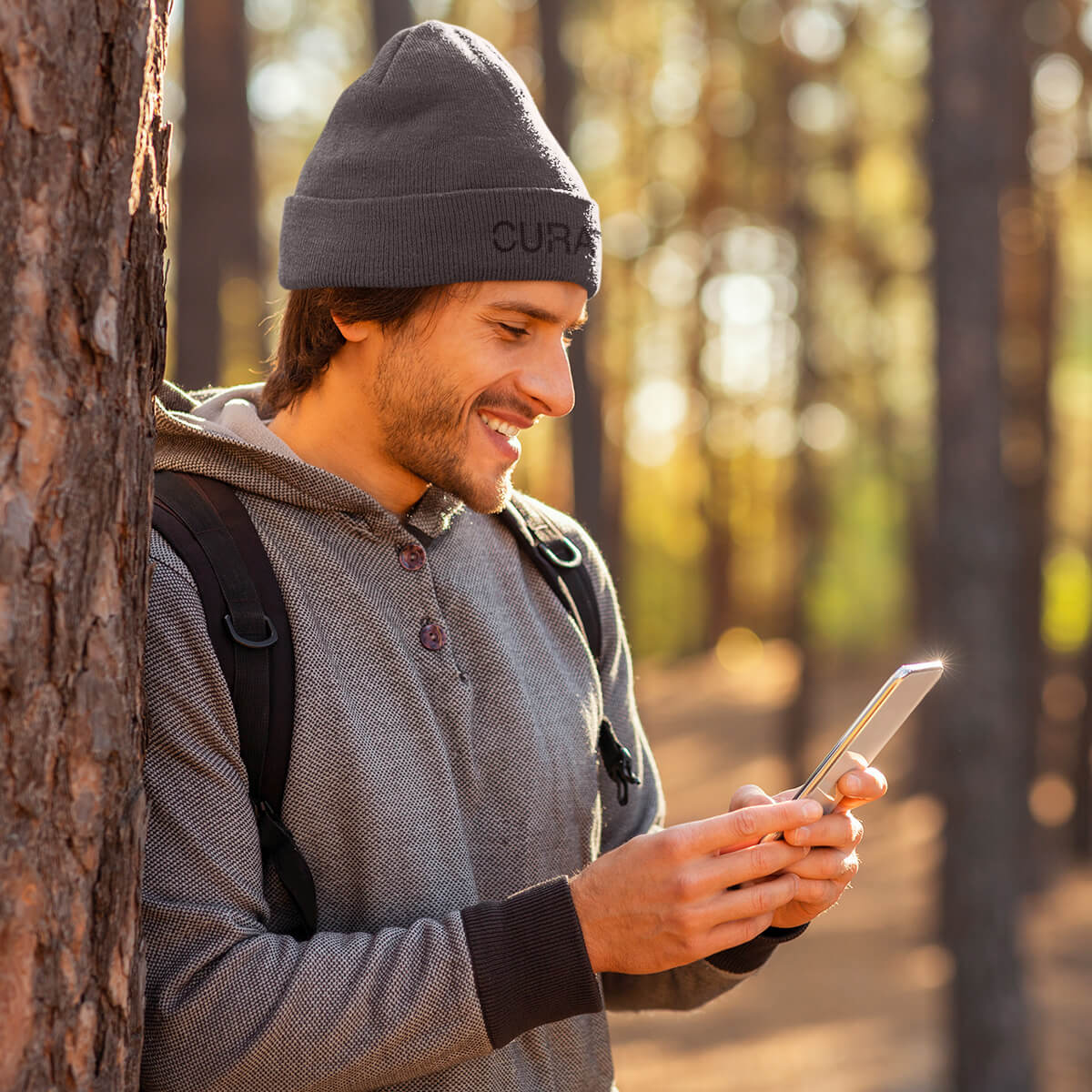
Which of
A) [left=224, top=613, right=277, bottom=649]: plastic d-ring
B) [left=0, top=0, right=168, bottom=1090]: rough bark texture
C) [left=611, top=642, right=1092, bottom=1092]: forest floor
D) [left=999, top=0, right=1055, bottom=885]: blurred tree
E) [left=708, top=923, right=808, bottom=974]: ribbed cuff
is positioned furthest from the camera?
[left=999, top=0, right=1055, bottom=885]: blurred tree

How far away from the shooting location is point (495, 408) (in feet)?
7.56

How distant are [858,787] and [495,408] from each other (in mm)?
848

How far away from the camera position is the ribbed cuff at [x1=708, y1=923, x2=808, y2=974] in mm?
2385

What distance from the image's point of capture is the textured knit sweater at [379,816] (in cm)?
185

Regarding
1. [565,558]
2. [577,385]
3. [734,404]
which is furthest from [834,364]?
[565,558]

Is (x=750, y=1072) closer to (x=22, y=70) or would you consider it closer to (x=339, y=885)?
(x=339, y=885)

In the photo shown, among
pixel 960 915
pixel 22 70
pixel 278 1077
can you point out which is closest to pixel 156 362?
pixel 22 70

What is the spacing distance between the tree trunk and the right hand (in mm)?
5096

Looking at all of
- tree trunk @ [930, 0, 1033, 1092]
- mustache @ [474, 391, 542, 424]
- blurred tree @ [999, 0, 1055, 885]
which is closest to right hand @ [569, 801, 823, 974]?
mustache @ [474, 391, 542, 424]

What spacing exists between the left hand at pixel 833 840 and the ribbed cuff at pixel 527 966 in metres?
0.36

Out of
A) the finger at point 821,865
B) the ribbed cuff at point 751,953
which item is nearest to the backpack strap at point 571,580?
the ribbed cuff at point 751,953

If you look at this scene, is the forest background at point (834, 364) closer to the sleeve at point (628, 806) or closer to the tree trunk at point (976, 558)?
the tree trunk at point (976, 558)

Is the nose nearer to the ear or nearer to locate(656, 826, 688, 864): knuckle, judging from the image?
the ear

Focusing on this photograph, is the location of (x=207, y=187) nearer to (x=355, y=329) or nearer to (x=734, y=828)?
(x=355, y=329)
